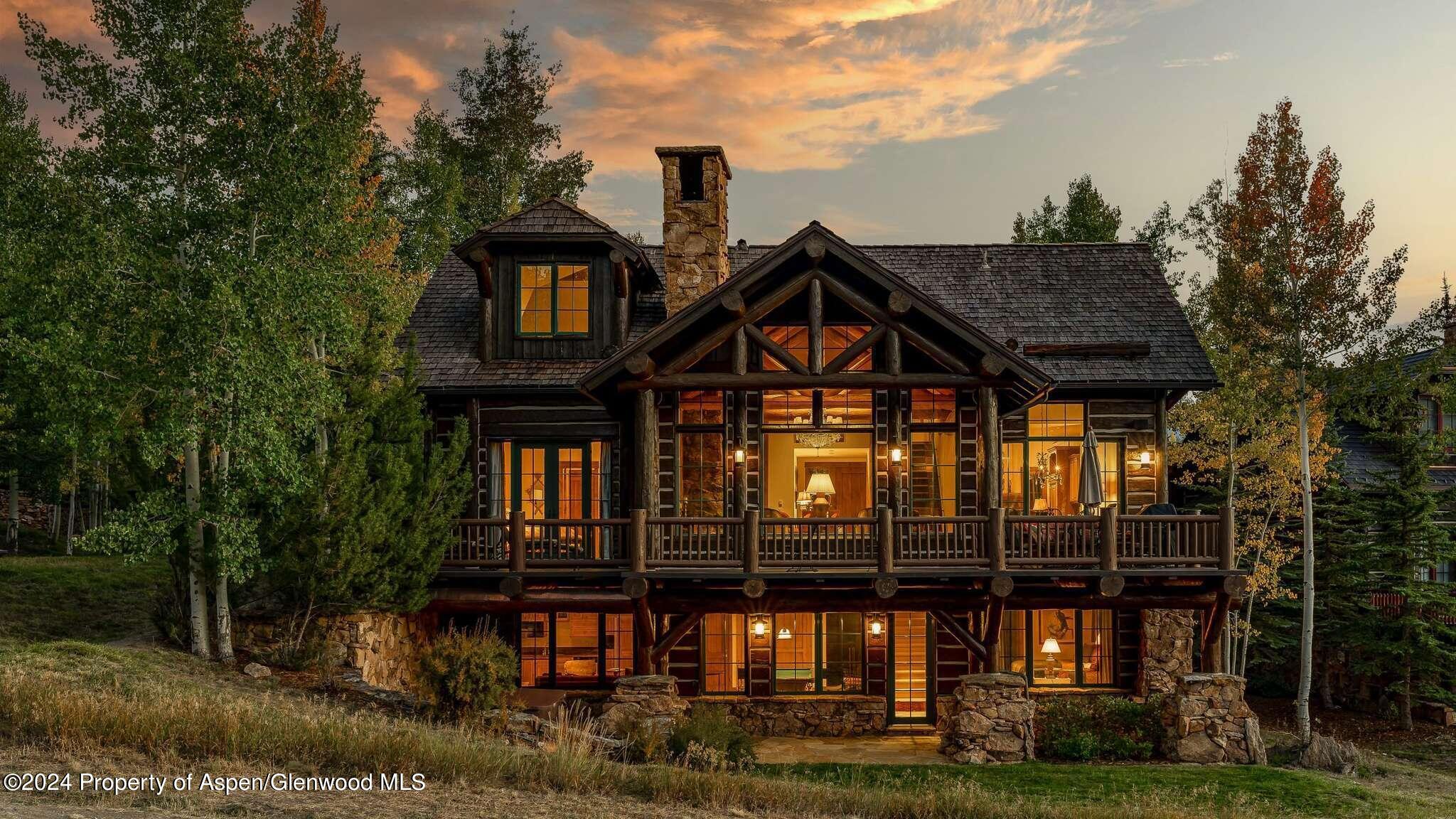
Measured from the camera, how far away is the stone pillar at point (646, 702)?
16.8m

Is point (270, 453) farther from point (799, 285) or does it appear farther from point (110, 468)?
point (799, 285)

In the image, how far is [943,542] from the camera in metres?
16.8

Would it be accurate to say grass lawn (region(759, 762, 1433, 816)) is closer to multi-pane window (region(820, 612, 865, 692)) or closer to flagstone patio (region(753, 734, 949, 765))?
flagstone patio (region(753, 734, 949, 765))

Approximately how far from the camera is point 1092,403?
2084cm

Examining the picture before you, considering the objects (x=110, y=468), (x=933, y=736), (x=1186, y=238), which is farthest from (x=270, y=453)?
(x=1186, y=238)

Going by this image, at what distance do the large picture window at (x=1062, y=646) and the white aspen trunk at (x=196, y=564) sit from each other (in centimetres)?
1391

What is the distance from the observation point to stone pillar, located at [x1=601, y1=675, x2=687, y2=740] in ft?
55.2

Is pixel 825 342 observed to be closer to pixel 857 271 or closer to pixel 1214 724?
pixel 857 271

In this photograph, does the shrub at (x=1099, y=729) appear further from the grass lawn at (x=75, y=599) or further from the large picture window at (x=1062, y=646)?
the grass lawn at (x=75, y=599)

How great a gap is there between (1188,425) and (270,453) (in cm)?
1866

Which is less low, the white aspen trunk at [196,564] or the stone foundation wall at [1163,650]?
the white aspen trunk at [196,564]

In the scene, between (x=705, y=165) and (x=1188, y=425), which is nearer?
(x=705, y=165)

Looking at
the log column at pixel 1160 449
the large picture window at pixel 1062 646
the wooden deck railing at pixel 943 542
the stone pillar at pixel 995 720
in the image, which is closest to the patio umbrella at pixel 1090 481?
the wooden deck railing at pixel 943 542

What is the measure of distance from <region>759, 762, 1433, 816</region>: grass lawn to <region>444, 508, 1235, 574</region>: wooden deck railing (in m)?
2.94
